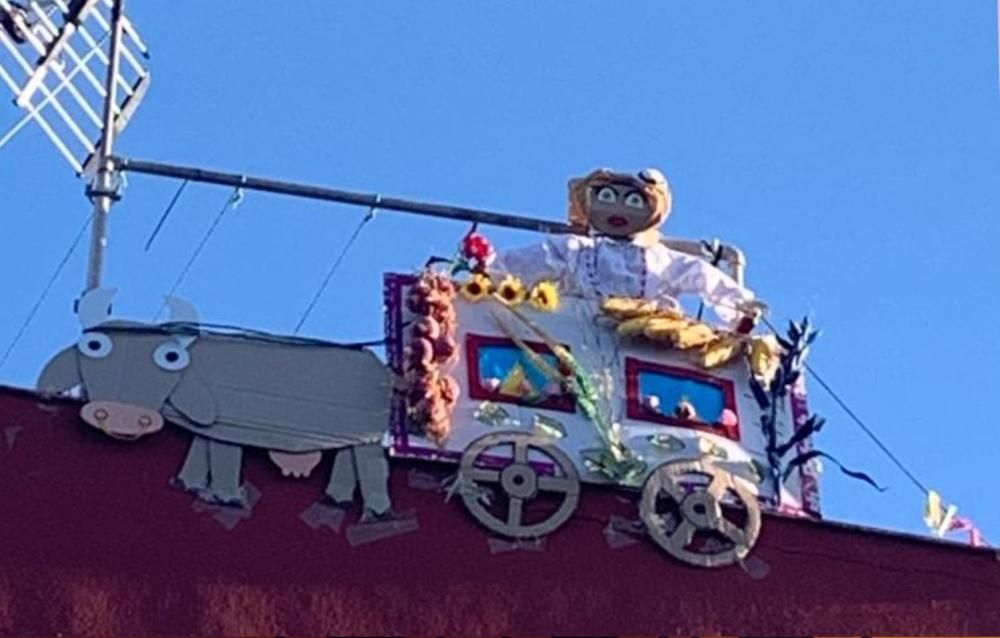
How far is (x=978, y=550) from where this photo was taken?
22875mm

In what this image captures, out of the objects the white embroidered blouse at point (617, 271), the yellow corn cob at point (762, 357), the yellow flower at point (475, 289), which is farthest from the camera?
the white embroidered blouse at point (617, 271)

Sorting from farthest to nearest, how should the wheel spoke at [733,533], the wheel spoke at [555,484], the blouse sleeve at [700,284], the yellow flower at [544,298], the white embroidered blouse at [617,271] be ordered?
the blouse sleeve at [700,284] < the white embroidered blouse at [617,271] < the yellow flower at [544,298] < the wheel spoke at [733,533] < the wheel spoke at [555,484]

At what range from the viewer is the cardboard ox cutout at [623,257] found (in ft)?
77.7

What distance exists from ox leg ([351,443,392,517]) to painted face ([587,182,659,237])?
107 inches

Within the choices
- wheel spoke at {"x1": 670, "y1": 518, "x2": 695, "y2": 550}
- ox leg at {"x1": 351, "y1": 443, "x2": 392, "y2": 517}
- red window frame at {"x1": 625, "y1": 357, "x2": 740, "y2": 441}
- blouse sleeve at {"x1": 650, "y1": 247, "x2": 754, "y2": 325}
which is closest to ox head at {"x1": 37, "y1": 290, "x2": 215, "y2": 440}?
ox leg at {"x1": 351, "y1": 443, "x2": 392, "y2": 517}

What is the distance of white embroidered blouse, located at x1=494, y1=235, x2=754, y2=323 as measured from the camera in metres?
23.6

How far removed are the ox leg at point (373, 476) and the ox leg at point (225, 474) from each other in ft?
2.39

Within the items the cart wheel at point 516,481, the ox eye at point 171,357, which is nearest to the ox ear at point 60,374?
the ox eye at point 171,357

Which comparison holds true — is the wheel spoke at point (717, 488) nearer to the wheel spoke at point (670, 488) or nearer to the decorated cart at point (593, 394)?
the decorated cart at point (593, 394)

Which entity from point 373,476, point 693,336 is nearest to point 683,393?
point 693,336

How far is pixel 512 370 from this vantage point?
23000 millimetres

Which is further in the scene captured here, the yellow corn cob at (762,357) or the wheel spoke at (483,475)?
the yellow corn cob at (762,357)

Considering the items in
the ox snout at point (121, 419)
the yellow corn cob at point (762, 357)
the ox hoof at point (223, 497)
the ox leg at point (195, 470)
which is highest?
the yellow corn cob at point (762, 357)

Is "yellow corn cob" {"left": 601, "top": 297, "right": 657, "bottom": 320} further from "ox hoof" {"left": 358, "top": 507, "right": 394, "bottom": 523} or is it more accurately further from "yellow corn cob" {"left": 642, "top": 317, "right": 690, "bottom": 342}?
"ox hoof" {"left": 358, "top": 507, "right": 394, "bottom": 523}
